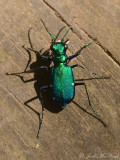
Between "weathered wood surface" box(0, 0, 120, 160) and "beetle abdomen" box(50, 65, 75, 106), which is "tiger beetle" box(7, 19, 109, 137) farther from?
"weathered wood surface" box(0, 0, 120, 160)

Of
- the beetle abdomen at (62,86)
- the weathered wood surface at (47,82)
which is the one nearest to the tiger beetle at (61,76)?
the beetle abdomen at (62,86)

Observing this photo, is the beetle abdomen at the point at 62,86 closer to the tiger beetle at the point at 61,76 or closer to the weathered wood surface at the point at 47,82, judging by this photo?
the tiger beetle at the point at 61,76

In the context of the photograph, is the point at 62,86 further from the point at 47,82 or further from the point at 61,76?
the point at 47,82

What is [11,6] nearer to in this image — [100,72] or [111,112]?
[100,72]

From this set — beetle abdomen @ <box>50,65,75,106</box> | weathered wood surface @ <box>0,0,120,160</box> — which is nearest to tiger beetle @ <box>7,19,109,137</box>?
beetle abdomen @ <box>50,65,75,106</box>

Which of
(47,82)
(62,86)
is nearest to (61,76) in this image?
(62,86)

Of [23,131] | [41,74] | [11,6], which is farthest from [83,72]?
[11,6]
